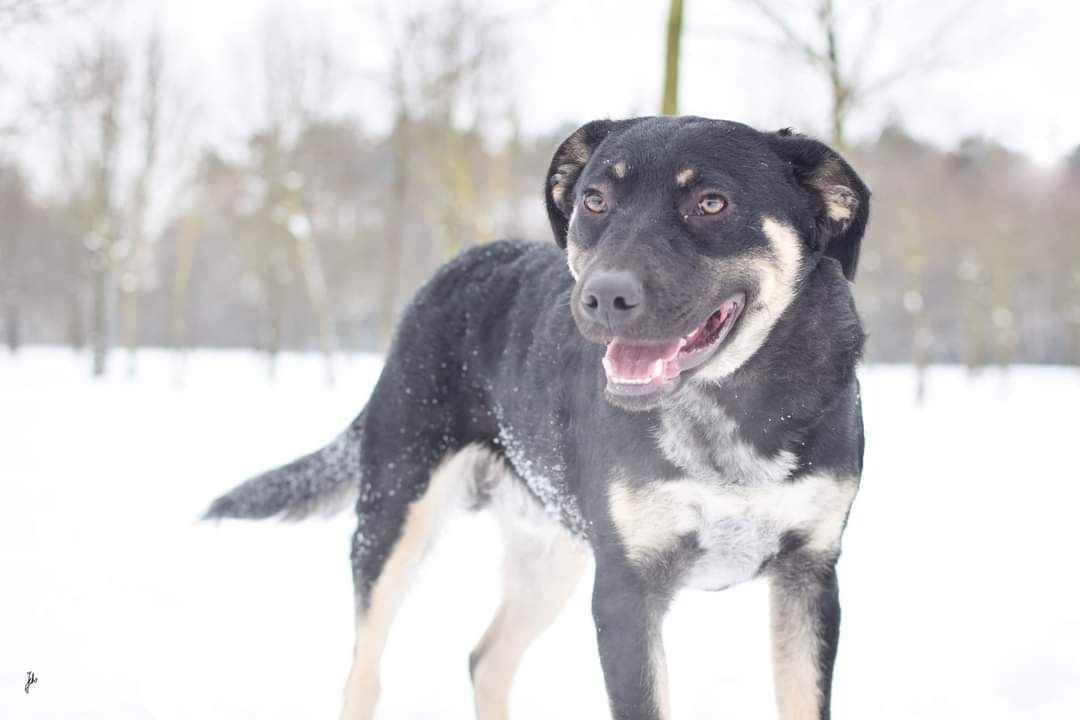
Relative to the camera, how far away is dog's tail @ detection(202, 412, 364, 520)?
14.9 ft

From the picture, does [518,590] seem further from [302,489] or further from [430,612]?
[430,612]

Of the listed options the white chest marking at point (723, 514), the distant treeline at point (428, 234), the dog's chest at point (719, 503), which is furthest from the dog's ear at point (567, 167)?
the distant treeline at point (428, 234)

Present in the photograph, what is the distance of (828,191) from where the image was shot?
9.89 ft

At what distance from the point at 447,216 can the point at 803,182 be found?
63.2 feet

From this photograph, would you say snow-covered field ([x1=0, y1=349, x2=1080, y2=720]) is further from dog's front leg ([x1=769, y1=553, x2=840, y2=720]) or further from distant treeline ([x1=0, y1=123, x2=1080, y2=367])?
distant treeline ([x1=0, y1=123, x2=1080, y2=367])

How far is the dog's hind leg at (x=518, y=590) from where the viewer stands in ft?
13.9

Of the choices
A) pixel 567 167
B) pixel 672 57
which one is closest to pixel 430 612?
pixel 567 167

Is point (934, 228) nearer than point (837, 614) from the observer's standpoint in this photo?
No

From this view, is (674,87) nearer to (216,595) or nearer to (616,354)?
(216,595)

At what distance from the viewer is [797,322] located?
3.03 meters

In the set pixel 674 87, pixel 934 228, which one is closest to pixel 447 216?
pixel 674 87

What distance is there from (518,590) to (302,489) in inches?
46.0

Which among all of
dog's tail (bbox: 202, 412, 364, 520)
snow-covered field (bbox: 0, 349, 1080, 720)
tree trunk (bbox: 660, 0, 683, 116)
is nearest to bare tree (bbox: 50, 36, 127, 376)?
snow-covered field (bbox: 0, 349, 1080, 720)

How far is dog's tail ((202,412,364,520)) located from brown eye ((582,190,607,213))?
1919 mm
